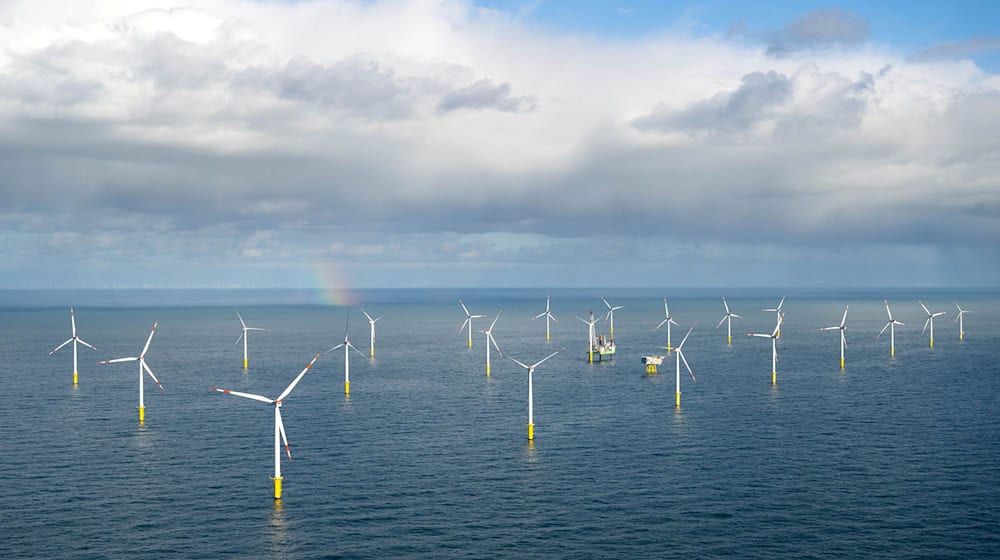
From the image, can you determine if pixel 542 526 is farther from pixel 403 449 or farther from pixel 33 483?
pixel 33 483

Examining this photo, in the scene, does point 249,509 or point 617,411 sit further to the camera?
point 617,411

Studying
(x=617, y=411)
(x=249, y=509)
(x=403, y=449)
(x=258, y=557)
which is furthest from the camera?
(x=617, y=411)

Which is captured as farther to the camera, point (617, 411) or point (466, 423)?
point (617, 411)

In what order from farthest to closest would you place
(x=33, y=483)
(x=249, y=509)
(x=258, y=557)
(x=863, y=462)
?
(x=863, y=462), (x=33, y=483), (x=249, y=509), (x=258, y=557)

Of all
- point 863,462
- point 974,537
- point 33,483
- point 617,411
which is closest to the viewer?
point 974,537

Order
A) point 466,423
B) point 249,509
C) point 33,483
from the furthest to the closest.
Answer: point 466,423 < point 33,483 < point 249,509

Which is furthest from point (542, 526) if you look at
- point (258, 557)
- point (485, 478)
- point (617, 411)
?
point (617, 411)

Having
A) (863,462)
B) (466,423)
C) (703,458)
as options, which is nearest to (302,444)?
(466,423)

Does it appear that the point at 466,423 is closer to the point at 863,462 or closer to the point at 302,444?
the point at 302,444

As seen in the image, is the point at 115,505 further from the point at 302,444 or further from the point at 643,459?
the point at 643,459
